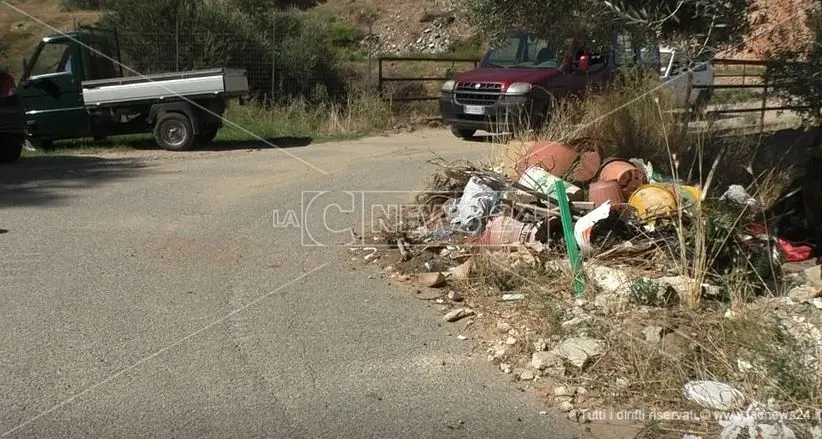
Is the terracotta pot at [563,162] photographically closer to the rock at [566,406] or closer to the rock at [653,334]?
the rock at [653,334]

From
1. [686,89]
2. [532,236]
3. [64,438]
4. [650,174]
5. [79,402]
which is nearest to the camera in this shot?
[64,438]

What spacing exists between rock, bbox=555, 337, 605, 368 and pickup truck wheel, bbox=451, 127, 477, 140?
11.7 meters

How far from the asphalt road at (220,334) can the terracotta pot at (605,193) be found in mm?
2134

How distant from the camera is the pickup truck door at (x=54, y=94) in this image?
14422 millimetres

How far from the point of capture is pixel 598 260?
6.39m

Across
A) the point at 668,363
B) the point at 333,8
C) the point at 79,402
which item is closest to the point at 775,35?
the point at 668,363

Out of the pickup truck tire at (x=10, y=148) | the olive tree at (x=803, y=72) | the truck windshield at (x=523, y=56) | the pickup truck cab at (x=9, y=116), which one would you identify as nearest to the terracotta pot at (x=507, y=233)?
the olive tree at (x=803, y=72)

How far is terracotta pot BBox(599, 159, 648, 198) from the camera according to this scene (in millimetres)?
7777

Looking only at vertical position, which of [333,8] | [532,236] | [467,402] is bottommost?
[467,402]

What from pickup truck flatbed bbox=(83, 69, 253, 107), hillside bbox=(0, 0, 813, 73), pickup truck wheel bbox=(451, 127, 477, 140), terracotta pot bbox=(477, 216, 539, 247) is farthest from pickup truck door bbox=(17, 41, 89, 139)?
hillside bbox=(0, 0, 813, 73)

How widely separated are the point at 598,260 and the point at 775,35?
14.0 feet

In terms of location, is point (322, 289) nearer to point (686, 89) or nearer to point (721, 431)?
point (721, 431)

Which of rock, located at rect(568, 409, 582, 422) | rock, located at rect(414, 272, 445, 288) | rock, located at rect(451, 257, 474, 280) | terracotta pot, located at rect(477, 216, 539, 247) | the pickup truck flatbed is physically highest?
the pickup truck flatbed

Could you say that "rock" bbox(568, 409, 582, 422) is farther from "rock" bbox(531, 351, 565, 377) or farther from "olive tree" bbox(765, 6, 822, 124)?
"olive tree" bbox(765, 6, 822, 124)
